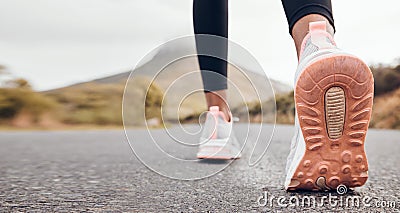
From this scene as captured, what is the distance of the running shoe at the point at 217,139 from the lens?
1505 mm

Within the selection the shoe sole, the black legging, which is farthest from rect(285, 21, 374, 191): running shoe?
the black legging

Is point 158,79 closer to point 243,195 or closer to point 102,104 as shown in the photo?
point 243,195

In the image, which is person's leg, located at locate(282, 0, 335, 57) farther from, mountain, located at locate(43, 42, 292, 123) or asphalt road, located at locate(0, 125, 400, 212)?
asphalt road, located at locate(0, 125, 400, 212)

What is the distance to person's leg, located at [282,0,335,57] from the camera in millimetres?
1058

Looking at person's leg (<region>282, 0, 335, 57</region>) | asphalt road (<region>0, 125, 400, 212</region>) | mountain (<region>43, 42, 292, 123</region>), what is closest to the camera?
asphalt road (<region>0, 125, 400, 212</region>)

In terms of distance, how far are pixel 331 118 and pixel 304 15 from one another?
26 centimetres

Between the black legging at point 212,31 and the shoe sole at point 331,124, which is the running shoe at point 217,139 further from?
the shoe sole at point 331,124

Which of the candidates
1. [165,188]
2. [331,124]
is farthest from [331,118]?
[165,188]

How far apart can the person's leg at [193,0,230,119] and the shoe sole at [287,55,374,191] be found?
485 mm

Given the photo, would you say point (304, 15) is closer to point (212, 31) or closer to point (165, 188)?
point (212, 31)

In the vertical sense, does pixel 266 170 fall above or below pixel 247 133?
below

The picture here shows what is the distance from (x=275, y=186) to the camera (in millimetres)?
1133

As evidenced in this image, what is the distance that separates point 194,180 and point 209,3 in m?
0.53

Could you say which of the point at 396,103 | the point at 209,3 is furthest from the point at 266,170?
→ the point at 396,103
